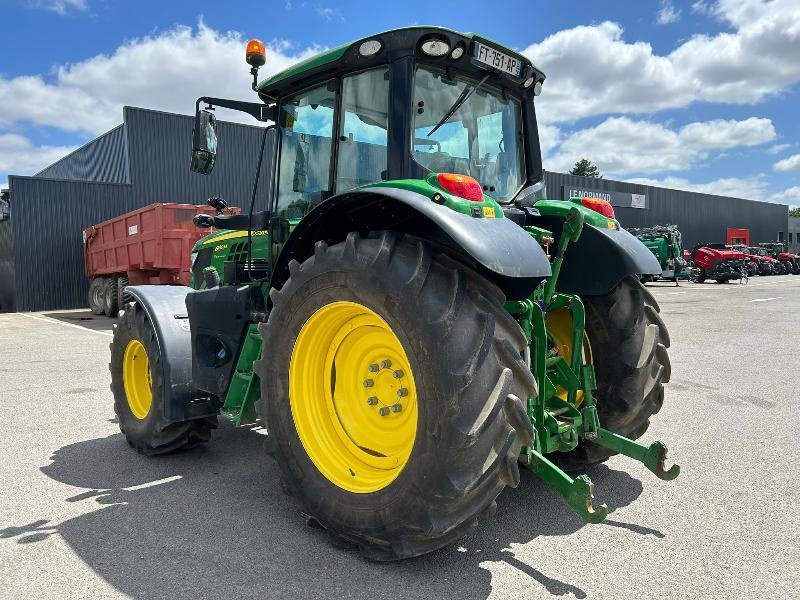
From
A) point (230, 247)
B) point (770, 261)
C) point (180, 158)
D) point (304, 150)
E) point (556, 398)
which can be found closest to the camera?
point (556, 398)

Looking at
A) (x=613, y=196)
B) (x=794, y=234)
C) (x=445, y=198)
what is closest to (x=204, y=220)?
(x=445, y=198)

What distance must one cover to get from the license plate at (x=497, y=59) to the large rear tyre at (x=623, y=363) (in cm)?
142

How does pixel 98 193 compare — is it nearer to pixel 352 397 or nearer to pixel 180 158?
pixel 180 158

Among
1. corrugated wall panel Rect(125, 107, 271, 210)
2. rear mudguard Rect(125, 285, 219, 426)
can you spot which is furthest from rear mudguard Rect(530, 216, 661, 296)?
corrugated wall panel Rect(125, 107, 271, 210)

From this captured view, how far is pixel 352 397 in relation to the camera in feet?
10.5

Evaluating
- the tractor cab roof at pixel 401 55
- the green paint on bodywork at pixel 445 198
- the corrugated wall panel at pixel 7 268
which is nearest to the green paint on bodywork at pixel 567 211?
the tractor cab roof at pixel 401 55

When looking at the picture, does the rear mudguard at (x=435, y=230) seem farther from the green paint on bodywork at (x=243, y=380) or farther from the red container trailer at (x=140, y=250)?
the red container trailer at (x=140, y=250)

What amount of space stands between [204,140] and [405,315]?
1.95 m

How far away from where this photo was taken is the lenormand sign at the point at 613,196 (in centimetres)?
3547

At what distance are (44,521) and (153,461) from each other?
103 centimetres

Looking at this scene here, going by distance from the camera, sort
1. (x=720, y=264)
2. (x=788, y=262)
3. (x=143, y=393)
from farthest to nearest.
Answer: (x=788, y=262) < (x=720, y=264) < (x=143, y=393)

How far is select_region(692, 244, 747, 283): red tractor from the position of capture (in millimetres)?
28500

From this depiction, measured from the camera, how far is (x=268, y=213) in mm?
4027

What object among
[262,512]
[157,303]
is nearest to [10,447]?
[157,303]
